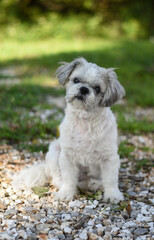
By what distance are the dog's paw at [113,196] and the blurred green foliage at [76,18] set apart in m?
14.3

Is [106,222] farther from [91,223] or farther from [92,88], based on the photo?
[92,88]

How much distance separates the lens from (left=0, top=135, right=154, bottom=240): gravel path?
2.86m

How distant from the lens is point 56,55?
11531 mm

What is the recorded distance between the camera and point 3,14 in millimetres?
16969

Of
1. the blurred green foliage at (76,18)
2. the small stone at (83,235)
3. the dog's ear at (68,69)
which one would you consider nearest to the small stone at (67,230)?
the small stone at (83,235)

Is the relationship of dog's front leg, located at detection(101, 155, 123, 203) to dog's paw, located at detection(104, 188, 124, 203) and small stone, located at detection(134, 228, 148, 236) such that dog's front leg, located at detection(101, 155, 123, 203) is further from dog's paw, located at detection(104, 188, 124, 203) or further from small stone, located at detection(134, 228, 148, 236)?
small stone, located at detection(134, 228, 148, 236)

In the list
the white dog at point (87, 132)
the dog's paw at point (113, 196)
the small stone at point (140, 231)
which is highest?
the white dog at point (87, 132)

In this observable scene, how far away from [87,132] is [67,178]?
56 cm

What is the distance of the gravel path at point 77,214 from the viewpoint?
2.86m

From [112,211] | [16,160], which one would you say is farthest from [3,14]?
[112,211]

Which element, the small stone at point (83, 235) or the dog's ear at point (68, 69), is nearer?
the small stone at point (83, 235)

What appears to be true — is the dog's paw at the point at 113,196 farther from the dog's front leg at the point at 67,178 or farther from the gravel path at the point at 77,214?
the dog's front leg at the point at 67,178

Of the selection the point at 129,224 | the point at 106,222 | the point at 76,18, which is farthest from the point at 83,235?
the point at 76,18

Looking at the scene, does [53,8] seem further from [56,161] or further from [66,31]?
[56,161]
